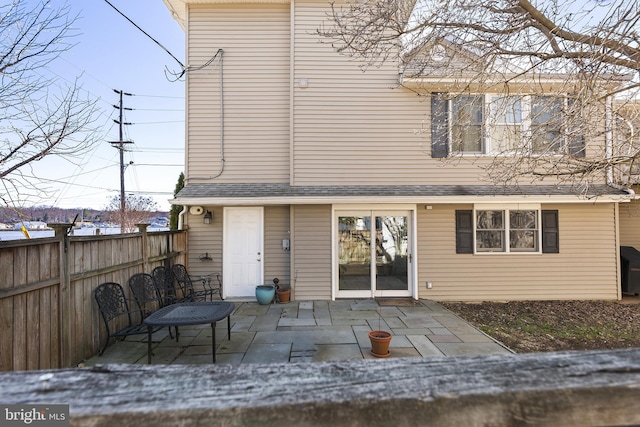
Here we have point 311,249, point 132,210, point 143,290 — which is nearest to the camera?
point 143,290

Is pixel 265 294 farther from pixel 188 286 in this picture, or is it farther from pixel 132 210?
pixel 132 210

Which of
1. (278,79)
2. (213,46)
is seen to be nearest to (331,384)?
(278,79)

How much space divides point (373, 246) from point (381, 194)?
1.28 metres

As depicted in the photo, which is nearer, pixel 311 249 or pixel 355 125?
pixel 311 249

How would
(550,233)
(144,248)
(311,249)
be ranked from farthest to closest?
(550,233) → (311,249) → (144,248)

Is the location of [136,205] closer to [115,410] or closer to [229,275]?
[229,275]

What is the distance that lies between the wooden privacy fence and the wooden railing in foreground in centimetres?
341

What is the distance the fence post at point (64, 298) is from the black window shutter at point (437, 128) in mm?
7021

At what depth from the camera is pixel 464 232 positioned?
7.29 metres

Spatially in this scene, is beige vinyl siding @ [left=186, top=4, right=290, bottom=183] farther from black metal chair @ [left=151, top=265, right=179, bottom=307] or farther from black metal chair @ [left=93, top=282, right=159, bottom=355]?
black metal chair @ [left=93, top=282, right=159, bottom=355]

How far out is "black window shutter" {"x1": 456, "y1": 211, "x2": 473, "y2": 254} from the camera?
286 inches

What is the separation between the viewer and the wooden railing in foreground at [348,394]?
575 mm

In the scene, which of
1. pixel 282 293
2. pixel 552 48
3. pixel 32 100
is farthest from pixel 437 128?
pixel 32 100

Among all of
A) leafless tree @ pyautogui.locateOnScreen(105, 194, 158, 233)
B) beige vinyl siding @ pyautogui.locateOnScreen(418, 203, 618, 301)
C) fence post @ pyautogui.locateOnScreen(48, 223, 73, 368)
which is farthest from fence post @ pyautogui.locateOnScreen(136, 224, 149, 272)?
leafless tree @ pyautogui.locateOnScreen(105, 194, 158, 233)
